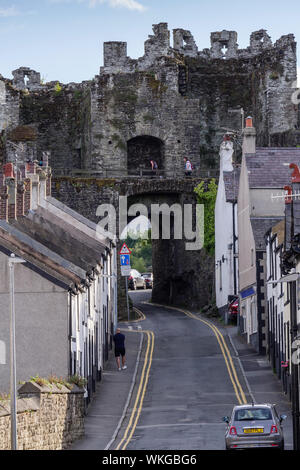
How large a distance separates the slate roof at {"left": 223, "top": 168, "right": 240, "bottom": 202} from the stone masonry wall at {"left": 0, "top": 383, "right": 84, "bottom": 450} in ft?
89.0

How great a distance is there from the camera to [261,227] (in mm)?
55438

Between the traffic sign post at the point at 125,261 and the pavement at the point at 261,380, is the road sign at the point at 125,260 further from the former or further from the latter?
the pavement at the point at 261,380

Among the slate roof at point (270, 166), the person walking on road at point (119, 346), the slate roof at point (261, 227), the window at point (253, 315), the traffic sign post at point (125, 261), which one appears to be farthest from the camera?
the traffic sign post at point (125, 261)

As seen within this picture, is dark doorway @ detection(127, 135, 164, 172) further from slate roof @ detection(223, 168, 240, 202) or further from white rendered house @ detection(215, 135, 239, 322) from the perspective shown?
slate roof @ detection(223, 168, 240, 202)

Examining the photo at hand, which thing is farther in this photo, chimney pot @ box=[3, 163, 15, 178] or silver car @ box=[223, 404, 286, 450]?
chimney pot @ box=[3, 163, 15, 178]

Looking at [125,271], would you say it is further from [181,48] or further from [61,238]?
[181,48]

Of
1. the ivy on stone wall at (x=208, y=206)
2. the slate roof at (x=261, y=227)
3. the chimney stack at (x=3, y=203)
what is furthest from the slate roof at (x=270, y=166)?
the chimney stack at (x=3, y=203)

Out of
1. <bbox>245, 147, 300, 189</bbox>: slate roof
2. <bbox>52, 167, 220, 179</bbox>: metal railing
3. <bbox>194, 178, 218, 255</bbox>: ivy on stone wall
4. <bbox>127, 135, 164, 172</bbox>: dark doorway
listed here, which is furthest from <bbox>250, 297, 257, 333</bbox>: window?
<bbox>127, 135, 164, 172</bbox>: dark doorway

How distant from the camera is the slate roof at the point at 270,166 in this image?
57.3m

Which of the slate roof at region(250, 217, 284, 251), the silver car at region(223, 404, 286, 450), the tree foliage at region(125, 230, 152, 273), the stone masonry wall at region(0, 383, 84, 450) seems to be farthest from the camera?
the tree foliage at region(125, 230, 152, 273)

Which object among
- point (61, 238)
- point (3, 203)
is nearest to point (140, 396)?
point (61, 238)

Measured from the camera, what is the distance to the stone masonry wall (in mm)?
30391

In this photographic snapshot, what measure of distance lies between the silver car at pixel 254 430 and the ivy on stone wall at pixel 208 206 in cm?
3881

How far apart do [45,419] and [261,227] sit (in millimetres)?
24654
